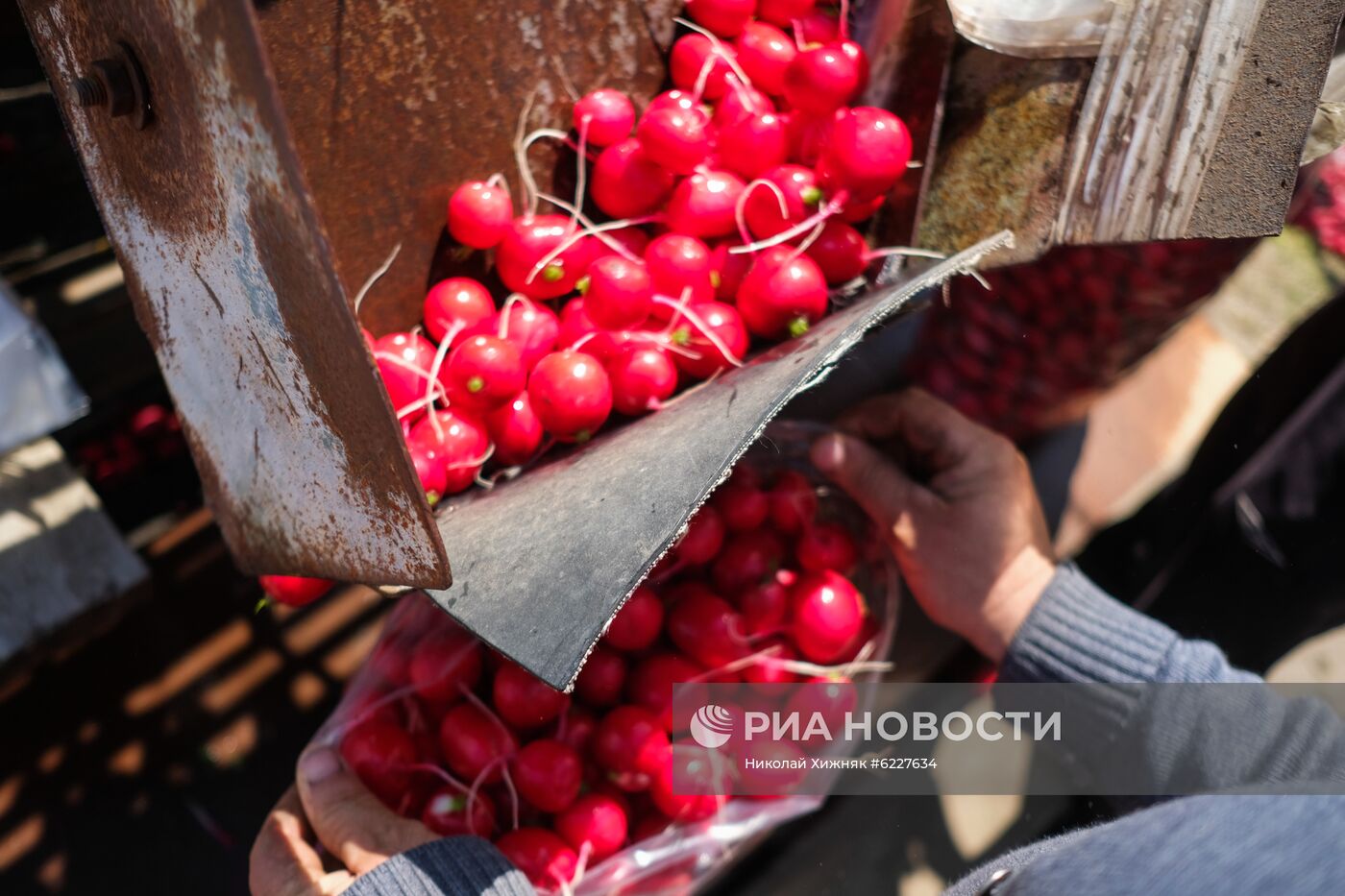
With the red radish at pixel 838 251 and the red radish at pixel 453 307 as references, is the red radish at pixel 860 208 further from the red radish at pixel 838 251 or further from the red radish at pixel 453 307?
the red radish at pixel 453 307

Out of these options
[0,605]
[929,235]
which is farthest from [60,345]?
[929,235]

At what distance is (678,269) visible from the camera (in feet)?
4.03

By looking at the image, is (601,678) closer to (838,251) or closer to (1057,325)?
(838,251)

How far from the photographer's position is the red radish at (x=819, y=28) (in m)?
1.39

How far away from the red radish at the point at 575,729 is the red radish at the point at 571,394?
0.50 m

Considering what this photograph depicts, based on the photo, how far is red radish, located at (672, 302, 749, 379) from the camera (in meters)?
1.19

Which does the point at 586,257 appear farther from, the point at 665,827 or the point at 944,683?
the point at 944,683

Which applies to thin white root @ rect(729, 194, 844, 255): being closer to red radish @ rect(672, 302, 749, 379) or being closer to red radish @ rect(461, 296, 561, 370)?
red radish @ rect(672, 302, 749, 379)

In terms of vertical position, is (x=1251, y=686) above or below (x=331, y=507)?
below

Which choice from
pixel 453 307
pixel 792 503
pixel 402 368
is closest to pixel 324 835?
pixel 402 368

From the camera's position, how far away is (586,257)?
131 centimetres

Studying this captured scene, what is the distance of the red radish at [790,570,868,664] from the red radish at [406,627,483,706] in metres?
0.53

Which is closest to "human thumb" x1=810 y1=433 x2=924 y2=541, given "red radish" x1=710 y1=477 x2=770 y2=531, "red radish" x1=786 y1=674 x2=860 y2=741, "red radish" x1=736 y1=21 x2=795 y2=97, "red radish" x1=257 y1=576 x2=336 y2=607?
"red radish" x1=710 y1=477 x2=770 y2=531

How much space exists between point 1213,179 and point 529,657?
1.02 metres
